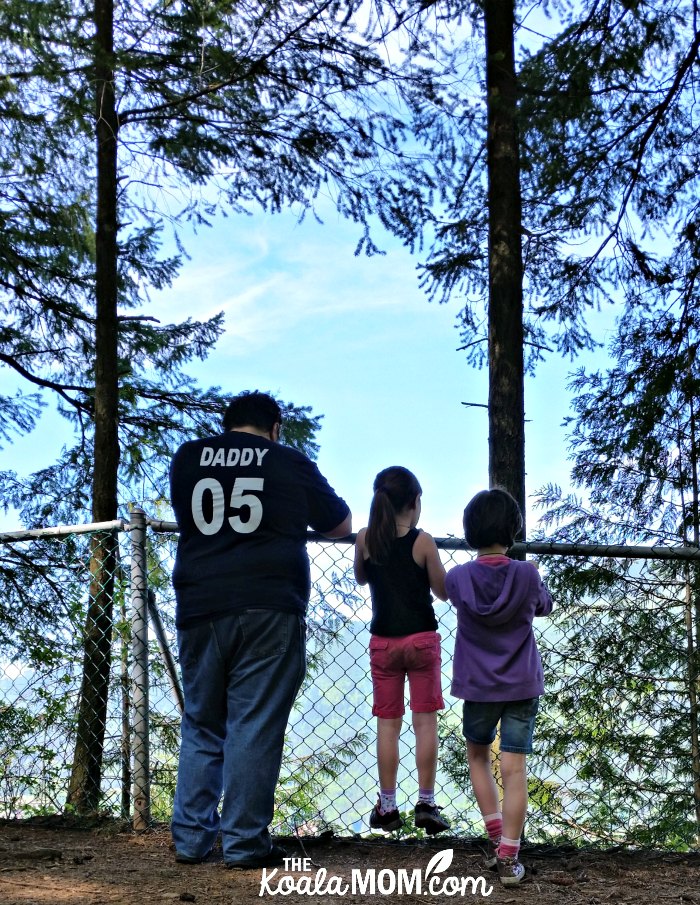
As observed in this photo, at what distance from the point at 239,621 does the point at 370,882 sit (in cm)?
104

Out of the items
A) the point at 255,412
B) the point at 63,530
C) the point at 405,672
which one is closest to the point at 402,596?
the point at 405,672

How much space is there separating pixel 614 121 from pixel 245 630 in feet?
15.2

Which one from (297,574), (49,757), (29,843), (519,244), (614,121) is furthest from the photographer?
(614,121)

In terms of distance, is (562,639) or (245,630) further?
(562,639)

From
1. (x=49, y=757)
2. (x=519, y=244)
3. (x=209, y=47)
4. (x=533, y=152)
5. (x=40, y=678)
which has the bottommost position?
(x=49, y=757)

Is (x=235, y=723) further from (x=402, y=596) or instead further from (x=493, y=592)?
(x=493, y=592)

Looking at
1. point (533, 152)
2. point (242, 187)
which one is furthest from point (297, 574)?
point (242, 187)

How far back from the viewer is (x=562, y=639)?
19.3ft

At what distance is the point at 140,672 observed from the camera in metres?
3.89

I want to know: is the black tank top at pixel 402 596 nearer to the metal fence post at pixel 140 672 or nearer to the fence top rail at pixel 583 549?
the fence top rail at pixel 583 549

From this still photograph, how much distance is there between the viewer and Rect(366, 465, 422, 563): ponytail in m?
3.48

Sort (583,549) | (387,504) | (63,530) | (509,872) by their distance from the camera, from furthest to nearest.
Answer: (63,530), (583,549), (387,504), (509,872)

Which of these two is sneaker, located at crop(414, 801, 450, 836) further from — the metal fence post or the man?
the metal fence post

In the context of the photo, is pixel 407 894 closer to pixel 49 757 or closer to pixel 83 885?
pixel 83 885
